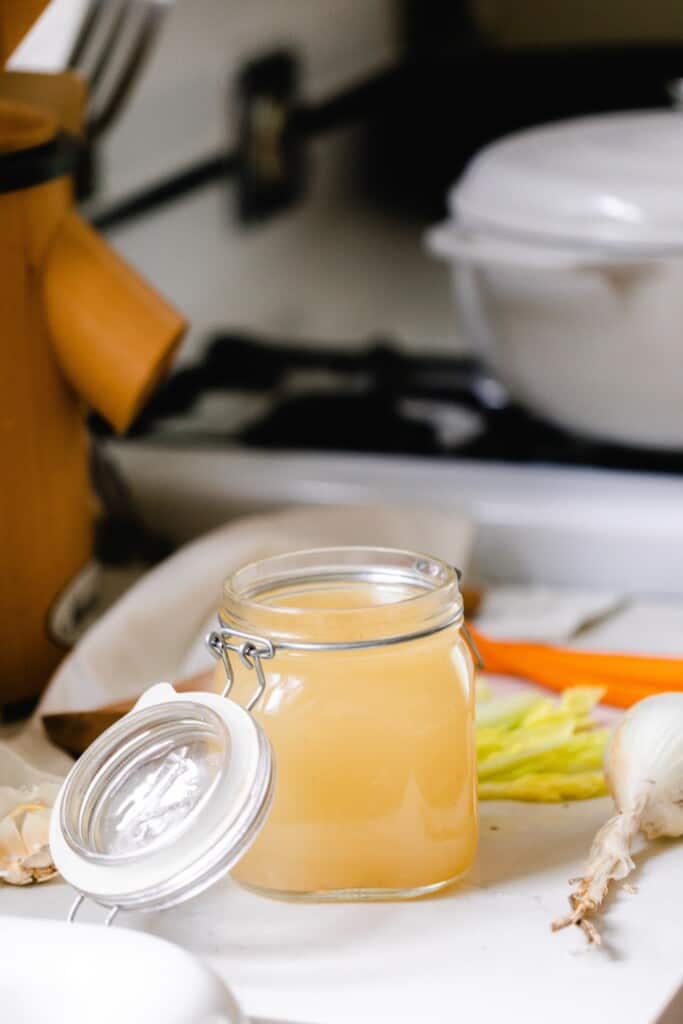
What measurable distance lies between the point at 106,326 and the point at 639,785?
14.6 inches

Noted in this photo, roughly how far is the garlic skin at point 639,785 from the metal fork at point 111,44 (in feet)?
1.98

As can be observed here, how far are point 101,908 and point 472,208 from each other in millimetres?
562

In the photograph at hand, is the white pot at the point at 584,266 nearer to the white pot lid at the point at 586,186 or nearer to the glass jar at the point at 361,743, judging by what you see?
the white pot lid at the point at 586,186

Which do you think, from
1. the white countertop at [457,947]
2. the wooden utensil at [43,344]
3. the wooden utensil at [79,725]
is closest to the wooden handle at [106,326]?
the wooden utensil at [43,344]

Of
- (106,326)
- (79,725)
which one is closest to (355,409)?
(106,326)

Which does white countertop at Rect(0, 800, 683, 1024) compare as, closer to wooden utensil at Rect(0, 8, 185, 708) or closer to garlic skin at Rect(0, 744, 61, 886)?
garlic skin at Rect(0, 744, 61, 886)

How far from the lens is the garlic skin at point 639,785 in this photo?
0.58 m

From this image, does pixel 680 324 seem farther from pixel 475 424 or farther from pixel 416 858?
pixel 416 858

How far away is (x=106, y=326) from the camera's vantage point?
78cm

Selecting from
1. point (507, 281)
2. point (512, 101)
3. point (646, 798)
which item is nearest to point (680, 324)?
point (507, 281)

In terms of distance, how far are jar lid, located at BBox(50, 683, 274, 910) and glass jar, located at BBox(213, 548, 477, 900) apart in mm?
27

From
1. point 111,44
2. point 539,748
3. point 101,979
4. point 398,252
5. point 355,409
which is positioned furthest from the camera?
point 398,252

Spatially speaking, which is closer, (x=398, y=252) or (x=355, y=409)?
(x=355, y=409)

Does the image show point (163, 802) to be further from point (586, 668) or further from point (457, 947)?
point (586, 668)
